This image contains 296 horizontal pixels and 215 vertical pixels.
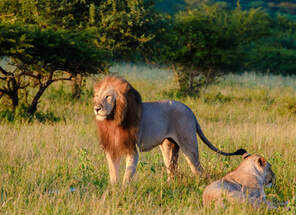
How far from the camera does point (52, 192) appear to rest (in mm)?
4965

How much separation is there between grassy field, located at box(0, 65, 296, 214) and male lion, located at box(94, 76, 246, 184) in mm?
191

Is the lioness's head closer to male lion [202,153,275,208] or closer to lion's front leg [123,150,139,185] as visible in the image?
male lion [202,153,275,208]

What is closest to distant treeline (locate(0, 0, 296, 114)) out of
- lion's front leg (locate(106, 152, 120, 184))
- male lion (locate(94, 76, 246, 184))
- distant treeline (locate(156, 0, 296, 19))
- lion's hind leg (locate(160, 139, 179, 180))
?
lion's hind leg (locate(160, 139, 179, 180))

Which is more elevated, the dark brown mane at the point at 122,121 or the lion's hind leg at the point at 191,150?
the dark brown mane at the point at 122,121

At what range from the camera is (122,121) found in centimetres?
508

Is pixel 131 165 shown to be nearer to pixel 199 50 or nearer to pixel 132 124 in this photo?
→ pixel 132 124

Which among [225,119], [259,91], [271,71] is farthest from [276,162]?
[271,71]

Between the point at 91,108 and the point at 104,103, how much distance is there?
7271mm

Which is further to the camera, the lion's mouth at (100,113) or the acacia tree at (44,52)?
the acacia tree at (44,52)

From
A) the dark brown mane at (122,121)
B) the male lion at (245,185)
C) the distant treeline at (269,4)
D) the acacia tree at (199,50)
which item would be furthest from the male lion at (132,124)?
the distant treeline at (269,4)

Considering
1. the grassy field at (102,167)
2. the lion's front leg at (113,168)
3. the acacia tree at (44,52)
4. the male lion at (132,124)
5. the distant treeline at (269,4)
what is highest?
the distant treeline at (269,4)

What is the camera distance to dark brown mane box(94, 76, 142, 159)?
16.6 feet

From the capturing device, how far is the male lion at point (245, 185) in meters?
4.67

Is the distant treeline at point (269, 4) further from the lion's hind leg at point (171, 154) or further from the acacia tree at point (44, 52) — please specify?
the lion's hind leg at point (171, 154)
